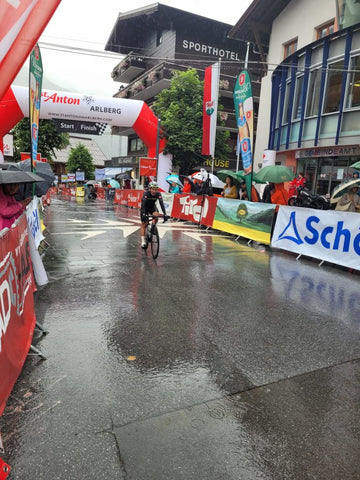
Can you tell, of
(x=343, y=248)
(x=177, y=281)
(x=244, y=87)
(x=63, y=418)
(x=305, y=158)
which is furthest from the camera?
(x=305, y=158)

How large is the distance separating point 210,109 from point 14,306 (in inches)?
695

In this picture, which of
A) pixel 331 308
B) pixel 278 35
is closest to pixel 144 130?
pixel 278 35

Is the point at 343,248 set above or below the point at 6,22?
below

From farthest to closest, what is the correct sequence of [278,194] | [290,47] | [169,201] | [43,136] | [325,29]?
[43,136]
[290,47]
[325,29]
[169,201]
[278,194]

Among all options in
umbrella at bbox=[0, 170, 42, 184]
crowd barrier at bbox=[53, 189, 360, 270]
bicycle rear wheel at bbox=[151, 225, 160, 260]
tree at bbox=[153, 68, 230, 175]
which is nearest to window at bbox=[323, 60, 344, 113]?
crowd barrier at bbox=[53, 189, 360, 270]

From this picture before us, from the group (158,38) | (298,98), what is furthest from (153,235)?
(158,38)

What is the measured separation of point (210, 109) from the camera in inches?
741

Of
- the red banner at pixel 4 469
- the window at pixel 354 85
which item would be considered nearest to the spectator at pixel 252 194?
the window at pixel 354 85

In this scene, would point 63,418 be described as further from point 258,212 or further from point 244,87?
point 244,87

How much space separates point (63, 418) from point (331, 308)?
4.44m

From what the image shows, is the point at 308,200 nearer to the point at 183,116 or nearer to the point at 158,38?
the point at 183,116

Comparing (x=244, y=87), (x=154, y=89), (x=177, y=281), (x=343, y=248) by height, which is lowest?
(x=177, y=281)

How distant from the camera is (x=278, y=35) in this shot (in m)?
22.3

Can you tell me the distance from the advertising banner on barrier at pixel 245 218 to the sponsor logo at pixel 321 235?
0.78m
